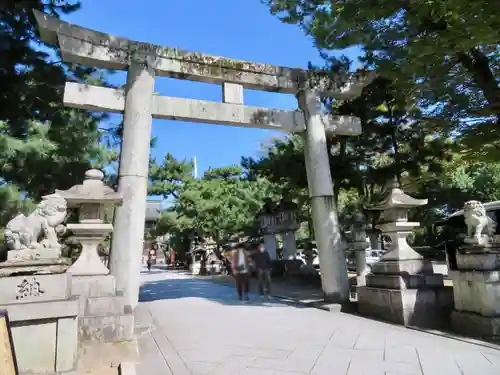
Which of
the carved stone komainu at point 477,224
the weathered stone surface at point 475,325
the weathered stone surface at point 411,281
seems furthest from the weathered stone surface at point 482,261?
the weathered stone surface at point 411,281

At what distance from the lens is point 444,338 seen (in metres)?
5.01

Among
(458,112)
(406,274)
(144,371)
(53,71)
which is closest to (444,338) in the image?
(406,274)

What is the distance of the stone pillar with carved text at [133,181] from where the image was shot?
21.5ft

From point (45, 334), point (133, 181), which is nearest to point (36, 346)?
point (45, 334)

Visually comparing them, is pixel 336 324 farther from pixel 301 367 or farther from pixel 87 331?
pixel 87 331

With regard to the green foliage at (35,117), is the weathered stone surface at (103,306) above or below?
below

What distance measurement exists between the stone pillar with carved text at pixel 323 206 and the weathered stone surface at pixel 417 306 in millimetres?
1503

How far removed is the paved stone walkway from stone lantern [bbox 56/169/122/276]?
1403mm

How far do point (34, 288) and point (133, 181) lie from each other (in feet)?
11.7

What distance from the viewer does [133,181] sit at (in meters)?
6.93

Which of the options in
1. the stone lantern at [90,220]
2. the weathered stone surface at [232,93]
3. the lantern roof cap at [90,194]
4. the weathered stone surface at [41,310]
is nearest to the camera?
the weathered stone surface at [41,310]

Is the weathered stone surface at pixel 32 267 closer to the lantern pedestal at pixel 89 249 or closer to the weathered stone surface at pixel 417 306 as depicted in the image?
the lantern pedestal at pixel 89 249

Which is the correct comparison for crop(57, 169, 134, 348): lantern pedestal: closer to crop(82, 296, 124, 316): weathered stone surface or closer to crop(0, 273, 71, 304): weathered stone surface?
crop(82, 296, 124, 316): weathered stone surface

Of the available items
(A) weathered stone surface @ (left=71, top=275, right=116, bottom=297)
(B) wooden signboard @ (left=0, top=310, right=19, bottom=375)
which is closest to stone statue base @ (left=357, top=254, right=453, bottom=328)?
(A) weathered stone surface @ (left=71, top=275, right=116, bottom=297)
